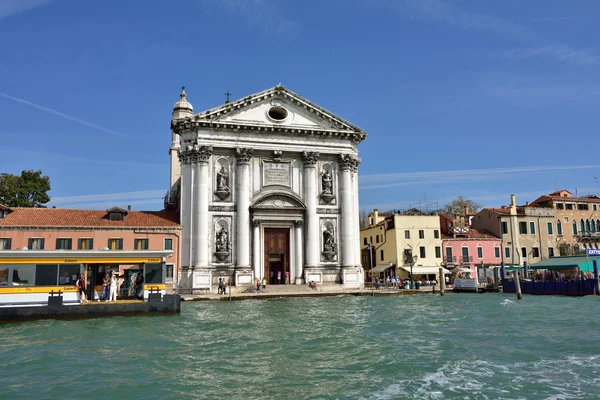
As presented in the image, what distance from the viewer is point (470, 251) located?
47.8 metres

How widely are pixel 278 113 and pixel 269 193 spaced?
19.3 feet

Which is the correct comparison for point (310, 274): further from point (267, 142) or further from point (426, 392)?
point (426, 392)

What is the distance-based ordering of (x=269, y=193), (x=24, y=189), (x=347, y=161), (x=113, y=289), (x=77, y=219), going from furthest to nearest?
(x=24, y=189) < (x=347, y=161) < (x=269, y=193) < (x=77, y=219) < (x=113, y=289)

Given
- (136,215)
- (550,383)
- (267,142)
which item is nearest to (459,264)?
(267,142)

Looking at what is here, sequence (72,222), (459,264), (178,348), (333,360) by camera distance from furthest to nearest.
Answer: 1. (459,264)
2. (72,222)
3. (178,348)
4. (333,360)

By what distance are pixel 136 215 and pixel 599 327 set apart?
28.4 metres

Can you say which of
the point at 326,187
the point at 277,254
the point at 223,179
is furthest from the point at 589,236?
the point at 223,179

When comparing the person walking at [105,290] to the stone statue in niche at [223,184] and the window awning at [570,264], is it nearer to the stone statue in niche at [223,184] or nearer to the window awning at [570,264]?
the stone statue in niche at [223,184]

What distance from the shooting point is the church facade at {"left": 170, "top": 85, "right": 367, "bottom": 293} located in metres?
36.5

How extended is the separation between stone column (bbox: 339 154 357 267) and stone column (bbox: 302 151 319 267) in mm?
1999

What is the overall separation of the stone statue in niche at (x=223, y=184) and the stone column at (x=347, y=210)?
27.4 feet

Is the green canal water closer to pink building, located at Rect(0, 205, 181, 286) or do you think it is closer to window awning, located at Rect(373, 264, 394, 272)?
pink building, located at Rect(0, 205, 181, 286)

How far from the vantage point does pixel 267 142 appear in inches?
1507

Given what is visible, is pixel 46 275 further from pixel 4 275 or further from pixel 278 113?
pixel 278 113
